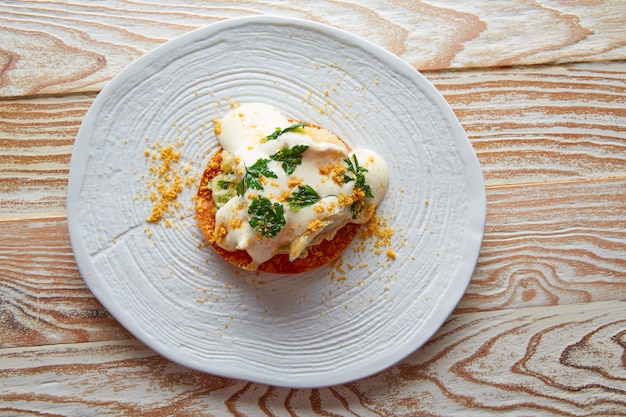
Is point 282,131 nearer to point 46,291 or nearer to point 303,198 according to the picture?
point 303,198

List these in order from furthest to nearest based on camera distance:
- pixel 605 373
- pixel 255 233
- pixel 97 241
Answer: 1. pixel 605 373
2. pixel 97 241
3. pixel 255 233

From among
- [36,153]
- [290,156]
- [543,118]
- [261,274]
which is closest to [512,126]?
[543,118]

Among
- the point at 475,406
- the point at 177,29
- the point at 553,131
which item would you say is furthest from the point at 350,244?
the point at 177,29

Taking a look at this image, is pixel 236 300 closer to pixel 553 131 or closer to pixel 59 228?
pixel 59 228

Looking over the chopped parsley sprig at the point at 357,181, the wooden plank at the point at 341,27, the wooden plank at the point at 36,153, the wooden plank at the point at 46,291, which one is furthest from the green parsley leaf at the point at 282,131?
the wooden plank at the point at 46,291

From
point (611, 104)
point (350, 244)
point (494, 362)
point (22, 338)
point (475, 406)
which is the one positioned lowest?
point (22, 338)

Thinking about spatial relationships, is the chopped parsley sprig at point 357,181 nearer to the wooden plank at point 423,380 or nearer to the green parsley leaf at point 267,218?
the green parsley leaf at point 267,218

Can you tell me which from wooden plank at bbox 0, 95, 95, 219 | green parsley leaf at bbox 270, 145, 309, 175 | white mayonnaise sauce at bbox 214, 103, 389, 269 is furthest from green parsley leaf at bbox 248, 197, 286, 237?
wooden plank at bbox 0, 95, 95, 219
